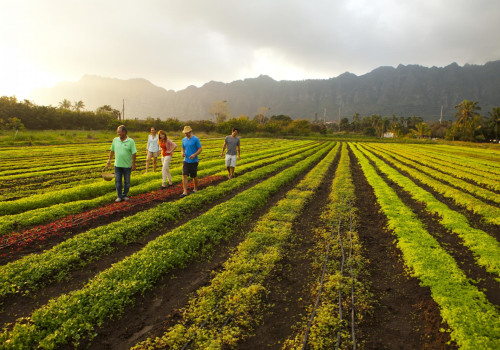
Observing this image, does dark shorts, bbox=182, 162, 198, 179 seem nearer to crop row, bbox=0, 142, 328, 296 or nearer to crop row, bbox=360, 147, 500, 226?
crop row, bbox=0, 142, 328, 296

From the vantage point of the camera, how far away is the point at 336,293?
563 cm

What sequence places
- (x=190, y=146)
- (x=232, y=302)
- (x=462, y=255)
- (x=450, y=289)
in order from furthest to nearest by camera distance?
(x=190, y=146) < (x=462, y=255) < (x=450, y=289) < (x=232, y=302)

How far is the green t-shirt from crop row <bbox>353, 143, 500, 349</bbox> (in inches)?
409

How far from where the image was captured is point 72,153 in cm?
3038

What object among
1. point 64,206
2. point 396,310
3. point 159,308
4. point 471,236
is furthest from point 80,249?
point 471,236

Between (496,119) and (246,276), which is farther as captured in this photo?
(496,119)

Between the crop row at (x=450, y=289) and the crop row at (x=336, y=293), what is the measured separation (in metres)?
1.32

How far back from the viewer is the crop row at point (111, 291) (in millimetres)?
4148

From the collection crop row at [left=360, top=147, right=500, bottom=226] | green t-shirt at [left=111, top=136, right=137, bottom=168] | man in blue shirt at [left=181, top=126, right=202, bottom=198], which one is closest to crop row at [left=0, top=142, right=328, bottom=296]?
man in blue shirt at [left=181, top=126, right=202, bottom=198]

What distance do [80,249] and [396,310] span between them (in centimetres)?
757

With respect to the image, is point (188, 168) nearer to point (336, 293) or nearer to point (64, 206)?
point (64, 206)

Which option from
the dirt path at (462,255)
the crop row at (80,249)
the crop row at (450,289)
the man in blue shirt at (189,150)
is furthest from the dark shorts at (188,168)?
the dirt path at (462,255)

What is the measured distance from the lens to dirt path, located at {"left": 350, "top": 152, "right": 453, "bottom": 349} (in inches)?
178

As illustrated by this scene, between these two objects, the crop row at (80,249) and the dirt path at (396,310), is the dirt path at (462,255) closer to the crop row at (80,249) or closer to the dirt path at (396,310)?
the dirt path at (396,310)
